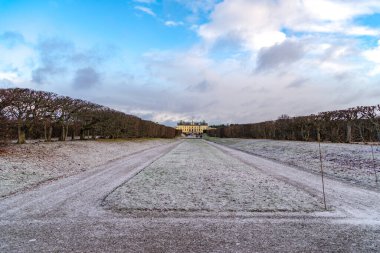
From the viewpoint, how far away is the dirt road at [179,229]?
212 inches

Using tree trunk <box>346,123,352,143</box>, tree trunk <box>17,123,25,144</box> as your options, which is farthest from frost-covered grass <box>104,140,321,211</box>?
tree trunk <box>346,123,352,143</box>

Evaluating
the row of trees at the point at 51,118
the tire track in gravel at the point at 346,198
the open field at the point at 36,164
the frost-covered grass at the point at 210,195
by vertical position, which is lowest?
the tire track in gravel at the point at 346,198

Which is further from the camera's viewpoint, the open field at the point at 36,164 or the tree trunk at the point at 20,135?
the tree trunk at the point at 20,135

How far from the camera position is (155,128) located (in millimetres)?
71188

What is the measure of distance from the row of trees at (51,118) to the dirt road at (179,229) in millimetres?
10986

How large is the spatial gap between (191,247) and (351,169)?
12.6m

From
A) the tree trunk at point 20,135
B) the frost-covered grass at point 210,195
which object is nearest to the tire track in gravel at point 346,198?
the frost-covered grass at point 210,195

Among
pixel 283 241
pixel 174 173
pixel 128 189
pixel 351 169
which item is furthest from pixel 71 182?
pixel 351 169

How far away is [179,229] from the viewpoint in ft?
20.9

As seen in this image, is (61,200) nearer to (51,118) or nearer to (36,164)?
(36,164)

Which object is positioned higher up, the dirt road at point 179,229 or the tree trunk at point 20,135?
the tree trunk at point 20,135

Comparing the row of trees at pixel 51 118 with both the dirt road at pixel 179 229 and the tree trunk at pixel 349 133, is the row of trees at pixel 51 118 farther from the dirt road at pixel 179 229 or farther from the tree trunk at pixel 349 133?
the tree trunk at pixel 349 133

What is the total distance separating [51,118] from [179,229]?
23.0m

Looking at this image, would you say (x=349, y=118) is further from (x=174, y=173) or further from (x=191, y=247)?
(x=191, y=247)
